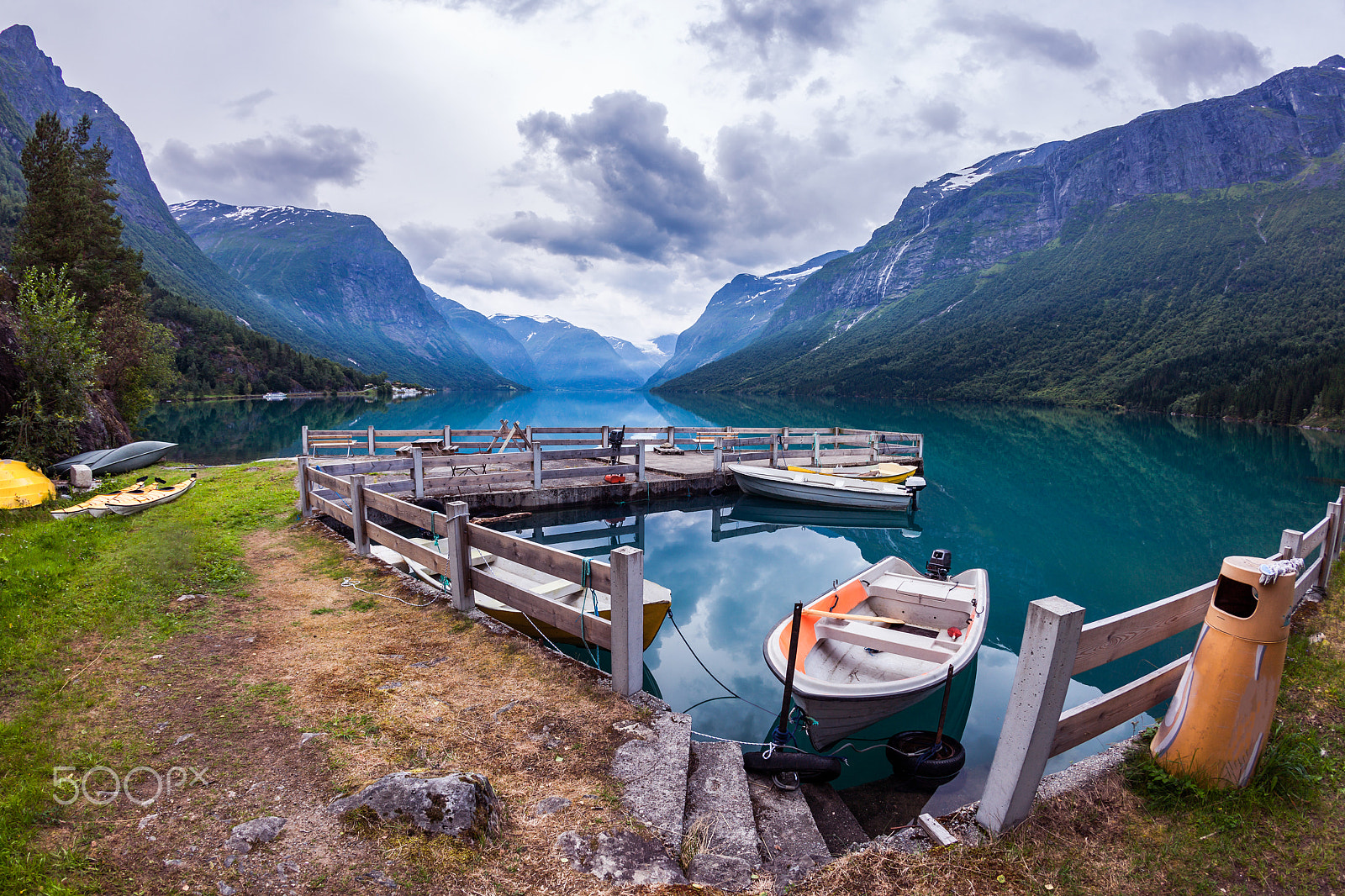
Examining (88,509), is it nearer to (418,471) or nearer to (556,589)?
(418,471)

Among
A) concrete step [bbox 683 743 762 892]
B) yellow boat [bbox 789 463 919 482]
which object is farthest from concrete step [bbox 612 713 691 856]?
yellow boat [bbox 789 463 919 482]

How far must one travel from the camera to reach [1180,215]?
17200 cm

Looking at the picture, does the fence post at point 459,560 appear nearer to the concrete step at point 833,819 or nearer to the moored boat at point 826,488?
the concrete step at point 833,819

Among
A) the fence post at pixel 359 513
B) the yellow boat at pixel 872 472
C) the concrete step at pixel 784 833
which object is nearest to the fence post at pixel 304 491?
the fence post at pixel 359 513

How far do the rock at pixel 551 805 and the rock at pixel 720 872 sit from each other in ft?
2.46

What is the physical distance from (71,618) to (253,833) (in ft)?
14.8

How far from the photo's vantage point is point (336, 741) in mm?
3676

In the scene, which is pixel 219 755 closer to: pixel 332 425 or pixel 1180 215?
pixel 332 425

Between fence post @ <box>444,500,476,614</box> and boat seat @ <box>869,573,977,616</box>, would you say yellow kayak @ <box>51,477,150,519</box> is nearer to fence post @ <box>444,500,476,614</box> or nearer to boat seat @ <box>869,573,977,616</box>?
fence post @ <box>444,500,476,614</box>

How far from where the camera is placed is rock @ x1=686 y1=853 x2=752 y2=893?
9.20 ft

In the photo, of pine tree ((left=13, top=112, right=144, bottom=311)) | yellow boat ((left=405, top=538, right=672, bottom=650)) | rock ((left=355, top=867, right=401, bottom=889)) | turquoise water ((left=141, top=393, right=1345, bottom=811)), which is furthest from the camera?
pine tree ((left=13, top=112, right=144, bottom=311))

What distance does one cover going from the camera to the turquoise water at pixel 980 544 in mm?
7242

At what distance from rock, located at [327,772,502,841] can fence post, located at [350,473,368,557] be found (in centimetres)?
556

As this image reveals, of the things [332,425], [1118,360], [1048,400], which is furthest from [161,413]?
[1118,360]
